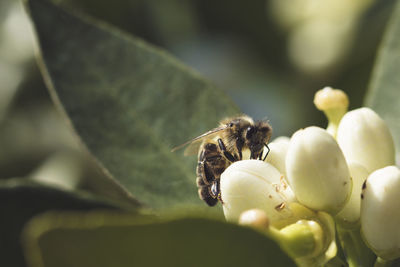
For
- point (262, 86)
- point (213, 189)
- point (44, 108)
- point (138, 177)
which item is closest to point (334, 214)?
point (213, 189)

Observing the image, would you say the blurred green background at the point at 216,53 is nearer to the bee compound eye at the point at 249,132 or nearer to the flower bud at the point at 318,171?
the bee compound eye at the point at 249,132

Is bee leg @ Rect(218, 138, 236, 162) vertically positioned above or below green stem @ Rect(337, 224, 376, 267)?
above

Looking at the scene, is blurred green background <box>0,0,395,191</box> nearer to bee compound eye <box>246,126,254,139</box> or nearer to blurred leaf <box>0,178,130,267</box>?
bee compound eye <box>246,126,254,139</box>

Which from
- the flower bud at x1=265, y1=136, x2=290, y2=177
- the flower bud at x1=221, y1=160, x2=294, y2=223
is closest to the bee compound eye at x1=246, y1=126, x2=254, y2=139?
the flower bud at x1=265, y1=136, x2=290, y2=177

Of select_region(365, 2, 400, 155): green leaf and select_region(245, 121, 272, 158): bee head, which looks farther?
select_region(365, 2, 400, 155): green leaf

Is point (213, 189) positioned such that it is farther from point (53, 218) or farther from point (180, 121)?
point (53, 218)

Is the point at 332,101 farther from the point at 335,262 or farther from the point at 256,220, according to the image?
the point at 256,220

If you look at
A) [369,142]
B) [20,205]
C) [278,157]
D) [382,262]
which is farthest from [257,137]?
[20,205]
